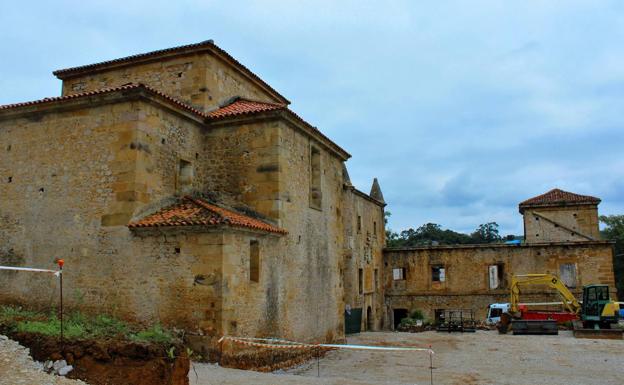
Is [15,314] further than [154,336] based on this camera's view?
Yes

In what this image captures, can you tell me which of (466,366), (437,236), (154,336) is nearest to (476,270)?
(466,366)

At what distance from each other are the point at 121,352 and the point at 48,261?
4.86 meters

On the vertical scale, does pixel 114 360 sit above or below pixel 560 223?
below

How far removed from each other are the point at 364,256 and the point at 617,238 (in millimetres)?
28937

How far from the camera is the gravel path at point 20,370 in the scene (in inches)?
333

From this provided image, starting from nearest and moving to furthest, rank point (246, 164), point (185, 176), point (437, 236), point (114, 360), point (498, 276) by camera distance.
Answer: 1. point (114, 360)
2. point (185, 176)
3. point (246, 164)
4. point (498, 276)
5. point (437, 236)

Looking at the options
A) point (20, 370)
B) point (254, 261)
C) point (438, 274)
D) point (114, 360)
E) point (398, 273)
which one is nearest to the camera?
point (20, 370)

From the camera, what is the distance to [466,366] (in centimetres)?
1448

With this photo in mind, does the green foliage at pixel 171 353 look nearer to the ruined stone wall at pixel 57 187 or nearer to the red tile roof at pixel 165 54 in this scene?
the ruined stone wall at pixel 57 187

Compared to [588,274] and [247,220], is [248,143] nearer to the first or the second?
A: [247,220]

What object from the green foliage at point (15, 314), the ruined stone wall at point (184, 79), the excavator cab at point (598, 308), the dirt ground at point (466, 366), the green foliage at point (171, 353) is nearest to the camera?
the green foliage at point (171, 353)

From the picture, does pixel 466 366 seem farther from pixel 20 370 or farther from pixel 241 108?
pixel 20 370

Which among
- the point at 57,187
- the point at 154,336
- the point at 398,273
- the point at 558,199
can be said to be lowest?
the point at 154,336

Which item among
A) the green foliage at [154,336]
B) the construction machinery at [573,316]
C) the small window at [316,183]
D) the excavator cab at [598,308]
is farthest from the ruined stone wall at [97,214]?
the excavator cab at [598,308]
